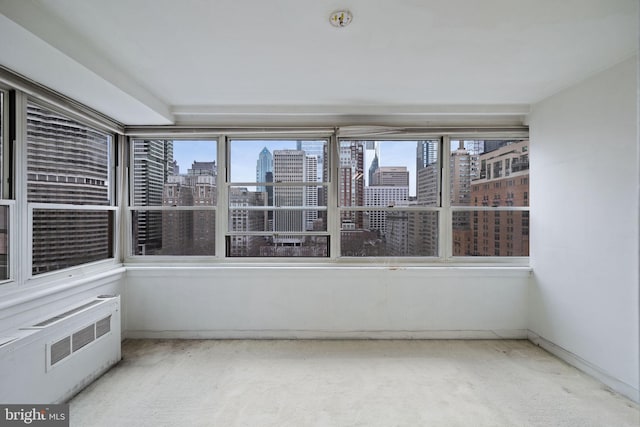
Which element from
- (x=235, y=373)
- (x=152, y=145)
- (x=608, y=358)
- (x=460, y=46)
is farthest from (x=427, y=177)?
(x=152, y=145)

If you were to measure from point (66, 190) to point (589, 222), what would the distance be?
451 centimetres

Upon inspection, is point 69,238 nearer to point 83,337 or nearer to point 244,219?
point 83,337

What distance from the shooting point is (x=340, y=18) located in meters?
1.65

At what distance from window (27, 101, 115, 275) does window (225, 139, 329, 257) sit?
127 cm

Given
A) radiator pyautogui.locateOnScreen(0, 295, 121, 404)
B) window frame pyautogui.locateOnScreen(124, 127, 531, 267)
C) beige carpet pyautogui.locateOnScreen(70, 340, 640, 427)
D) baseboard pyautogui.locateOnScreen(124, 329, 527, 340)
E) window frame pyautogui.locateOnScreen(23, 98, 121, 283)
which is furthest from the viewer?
window frame pyautogui.locateOnScreen(124, 127, 531, 267)

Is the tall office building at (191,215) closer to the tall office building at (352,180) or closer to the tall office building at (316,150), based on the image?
the tall office building at (316,150)

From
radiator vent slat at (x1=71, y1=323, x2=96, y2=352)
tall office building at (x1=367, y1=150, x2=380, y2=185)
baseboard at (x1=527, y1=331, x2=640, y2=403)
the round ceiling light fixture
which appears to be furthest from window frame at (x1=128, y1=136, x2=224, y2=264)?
baseboard at (x1=527, y1=331, x2=640, y2=403)

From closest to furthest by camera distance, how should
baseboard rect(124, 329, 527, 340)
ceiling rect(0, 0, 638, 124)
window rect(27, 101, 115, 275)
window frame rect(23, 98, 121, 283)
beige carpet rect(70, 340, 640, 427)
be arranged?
1. ceiling rect(0, 0, 638, 124)
2. beige carpet rect(70, 340, 640, 427)
3. window frame rect(23, 98, 121, 283)
4. window rect(27, 101, 115, 275)
5. baseboard rect(124, 329, 527, 340)

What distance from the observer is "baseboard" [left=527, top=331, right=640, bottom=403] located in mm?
2141

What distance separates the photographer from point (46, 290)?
7.27 feet

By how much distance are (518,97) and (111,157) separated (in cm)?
430

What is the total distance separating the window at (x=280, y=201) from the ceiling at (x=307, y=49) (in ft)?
2.00

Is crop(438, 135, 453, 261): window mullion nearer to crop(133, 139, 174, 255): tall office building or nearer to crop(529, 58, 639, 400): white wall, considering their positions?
crop(529, 58, 639, 400): white wall

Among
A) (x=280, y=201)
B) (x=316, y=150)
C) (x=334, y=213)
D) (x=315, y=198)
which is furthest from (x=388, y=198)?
(x=280, y=201)
